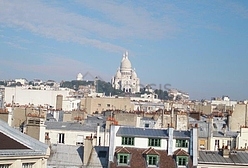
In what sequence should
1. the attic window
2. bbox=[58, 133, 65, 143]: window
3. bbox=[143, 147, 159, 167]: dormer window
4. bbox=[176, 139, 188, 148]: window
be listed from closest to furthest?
bbox=[143, 147, 159, 167]: dormer window, the attic window, bbox=[176, 139, 188, 148]: window, bbox=[58, 133, 65, 143]: window

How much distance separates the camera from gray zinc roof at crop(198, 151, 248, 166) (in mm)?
25500

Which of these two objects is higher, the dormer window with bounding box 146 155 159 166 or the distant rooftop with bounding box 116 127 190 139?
the distant rooftop with bounding box 116 127 190 139

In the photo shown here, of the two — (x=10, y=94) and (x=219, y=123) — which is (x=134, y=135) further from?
(x=10, y=94)

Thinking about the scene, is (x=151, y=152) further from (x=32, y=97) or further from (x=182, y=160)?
(x=32, y=97)

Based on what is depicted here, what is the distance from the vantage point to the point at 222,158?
2609 cm

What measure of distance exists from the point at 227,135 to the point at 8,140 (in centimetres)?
3064

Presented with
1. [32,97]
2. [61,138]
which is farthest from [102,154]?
[32,97]

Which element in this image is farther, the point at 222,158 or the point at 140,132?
the point at 222,158

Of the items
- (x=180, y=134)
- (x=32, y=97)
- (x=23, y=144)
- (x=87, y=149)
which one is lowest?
(x=87, y=149)

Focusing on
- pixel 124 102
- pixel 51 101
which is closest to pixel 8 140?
pixel 124 102

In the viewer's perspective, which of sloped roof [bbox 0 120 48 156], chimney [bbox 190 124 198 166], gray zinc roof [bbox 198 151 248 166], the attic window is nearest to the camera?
sloped roof [bbox 0 120 48 156]

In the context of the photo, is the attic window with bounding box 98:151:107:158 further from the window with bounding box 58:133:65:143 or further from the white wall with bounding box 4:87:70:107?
the white wall with bounding box 4:87:70:107

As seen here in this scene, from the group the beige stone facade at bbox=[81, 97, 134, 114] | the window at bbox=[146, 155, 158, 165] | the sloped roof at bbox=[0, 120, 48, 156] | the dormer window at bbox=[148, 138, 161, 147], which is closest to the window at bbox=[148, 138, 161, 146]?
the dormer window at bbox=[148, 138, 161, 147]

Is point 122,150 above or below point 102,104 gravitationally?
below
